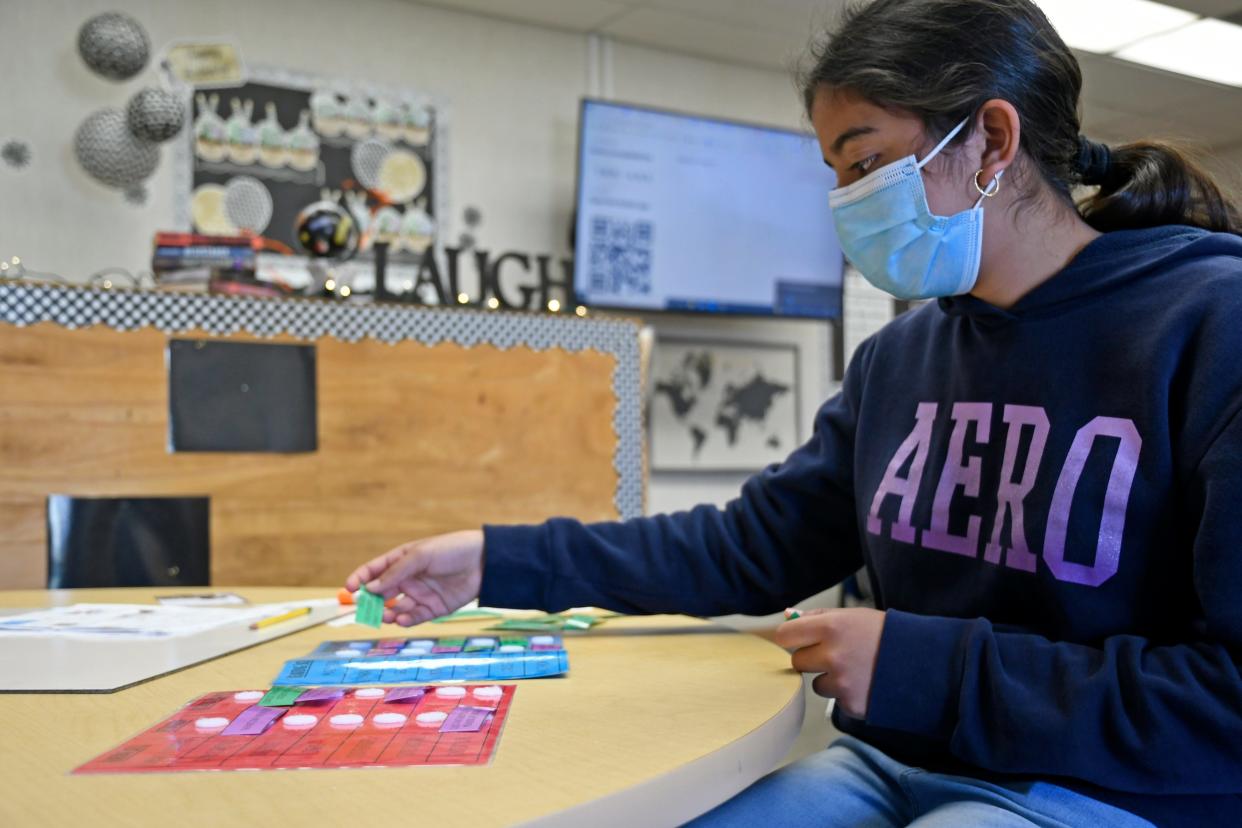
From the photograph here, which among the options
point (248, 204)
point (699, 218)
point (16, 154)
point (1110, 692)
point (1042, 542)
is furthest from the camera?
point (699, 218)

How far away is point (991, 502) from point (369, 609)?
62 cm

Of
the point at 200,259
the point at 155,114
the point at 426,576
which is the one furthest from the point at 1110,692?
the point at 155,114

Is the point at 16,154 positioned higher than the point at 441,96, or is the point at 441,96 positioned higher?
the point at 441,96

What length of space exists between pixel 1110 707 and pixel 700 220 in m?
3.21

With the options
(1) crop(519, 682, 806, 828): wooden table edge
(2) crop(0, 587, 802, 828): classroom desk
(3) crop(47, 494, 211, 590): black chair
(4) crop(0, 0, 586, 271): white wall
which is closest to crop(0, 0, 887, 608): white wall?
(4) crop(0, 0, 586, 271): white wall

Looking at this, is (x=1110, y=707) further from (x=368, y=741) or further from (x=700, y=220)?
(x=700, y=220)

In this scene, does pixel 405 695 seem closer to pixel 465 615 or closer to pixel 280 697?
pixel 280 697

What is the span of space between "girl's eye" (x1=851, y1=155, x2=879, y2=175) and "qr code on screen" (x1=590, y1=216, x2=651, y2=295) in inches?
101

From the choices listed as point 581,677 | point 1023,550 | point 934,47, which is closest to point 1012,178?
point 934,47

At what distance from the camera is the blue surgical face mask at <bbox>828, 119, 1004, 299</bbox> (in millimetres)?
1037

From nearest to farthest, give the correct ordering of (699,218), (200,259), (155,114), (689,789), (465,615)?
(689,789)
(465,615)
(200,259)
(155,114)
(699,218)

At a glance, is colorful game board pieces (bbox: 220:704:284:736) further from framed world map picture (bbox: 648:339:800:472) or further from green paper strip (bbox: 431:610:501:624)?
framed world map picture (bbox: 648:339:800:472)

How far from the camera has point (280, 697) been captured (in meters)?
0.79

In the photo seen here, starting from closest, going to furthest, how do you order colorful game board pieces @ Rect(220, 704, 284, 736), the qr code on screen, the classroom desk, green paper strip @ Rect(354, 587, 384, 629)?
the classroom desk, colorful game board pieces @ Rect(220, 704, 284, 736), green paper strip @ Rect(354, 587, 384, 629), the qr code on screen
